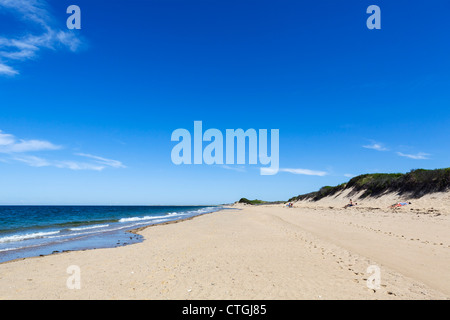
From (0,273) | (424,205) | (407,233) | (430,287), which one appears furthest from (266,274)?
(424,205)

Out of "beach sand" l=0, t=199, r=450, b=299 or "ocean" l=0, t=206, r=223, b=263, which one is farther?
"ocean" l=0, t=206, r=223, b=263

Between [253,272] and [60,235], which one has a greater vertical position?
[253,272]

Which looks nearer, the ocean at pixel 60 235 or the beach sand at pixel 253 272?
the beach sand at pixel 253 272

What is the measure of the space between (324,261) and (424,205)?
78.1 feet

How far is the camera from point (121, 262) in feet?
35.0

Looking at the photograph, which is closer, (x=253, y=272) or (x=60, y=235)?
(x=253, y=272)

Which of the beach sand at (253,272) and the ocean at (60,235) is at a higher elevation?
the beach sand at (253,272)

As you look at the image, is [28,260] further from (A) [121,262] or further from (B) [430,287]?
(B) [430,287]

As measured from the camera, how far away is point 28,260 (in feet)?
39.0

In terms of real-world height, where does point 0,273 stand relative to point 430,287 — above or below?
below
